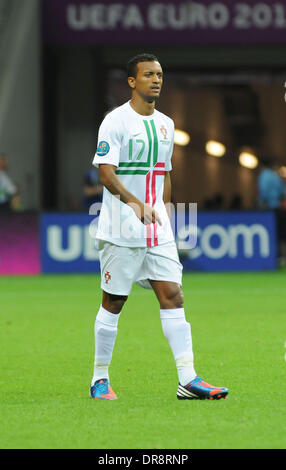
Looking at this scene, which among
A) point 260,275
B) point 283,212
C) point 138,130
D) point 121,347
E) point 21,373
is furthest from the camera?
point 283,212

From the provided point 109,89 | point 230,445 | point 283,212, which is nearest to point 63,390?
point 230,445

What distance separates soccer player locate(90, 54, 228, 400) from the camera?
6902mm

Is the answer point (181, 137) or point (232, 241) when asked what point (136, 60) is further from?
point (181, 137)

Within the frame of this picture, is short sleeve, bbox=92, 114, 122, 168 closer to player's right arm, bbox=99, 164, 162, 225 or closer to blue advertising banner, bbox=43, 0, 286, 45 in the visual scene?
player's right arm, bbox=99, 164, 162, 225

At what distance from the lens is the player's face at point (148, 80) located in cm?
696

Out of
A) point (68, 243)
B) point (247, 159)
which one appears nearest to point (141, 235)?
point (68, 243)

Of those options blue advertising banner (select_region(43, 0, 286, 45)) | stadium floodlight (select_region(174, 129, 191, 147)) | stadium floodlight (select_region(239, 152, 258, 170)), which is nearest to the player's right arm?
blue advertising banner (select_region(43, 0, 286, 45))

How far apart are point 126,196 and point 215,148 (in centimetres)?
3287

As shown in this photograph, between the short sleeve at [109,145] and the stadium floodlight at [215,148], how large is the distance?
1274 inches

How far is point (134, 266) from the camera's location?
6965 mm

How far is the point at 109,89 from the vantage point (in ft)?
104

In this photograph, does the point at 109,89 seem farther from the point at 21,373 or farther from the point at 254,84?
the point at 21,373

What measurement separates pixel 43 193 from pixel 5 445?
873 inches

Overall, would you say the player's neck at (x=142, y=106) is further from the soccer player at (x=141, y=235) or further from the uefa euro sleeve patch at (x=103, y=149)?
the uefa euro sleeve patch at (x=103, y=149)
